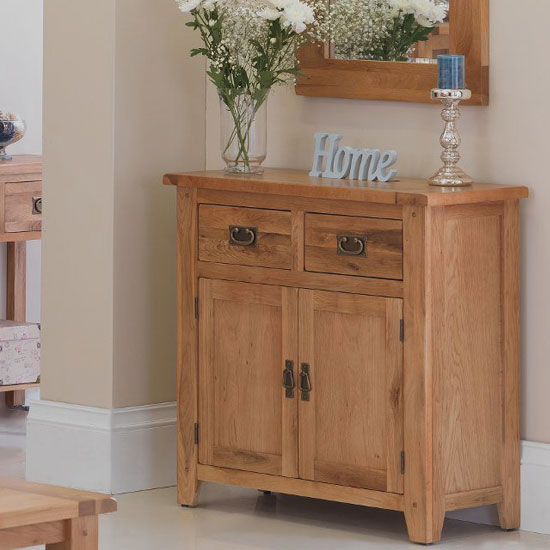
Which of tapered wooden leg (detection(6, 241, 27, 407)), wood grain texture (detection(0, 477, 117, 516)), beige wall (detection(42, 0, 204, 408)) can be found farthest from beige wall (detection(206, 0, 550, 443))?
tapered wooden leg (detection(6, 241, 27, 407))

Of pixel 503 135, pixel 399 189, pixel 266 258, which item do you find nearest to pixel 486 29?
pixel 503 135

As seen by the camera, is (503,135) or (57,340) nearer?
(503,135)

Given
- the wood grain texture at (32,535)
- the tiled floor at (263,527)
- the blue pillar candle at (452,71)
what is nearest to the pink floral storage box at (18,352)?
the tiled floor at (263,527)

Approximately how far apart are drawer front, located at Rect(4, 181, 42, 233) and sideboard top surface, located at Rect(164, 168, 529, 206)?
3.86ft

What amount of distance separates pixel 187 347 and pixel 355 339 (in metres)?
0.53

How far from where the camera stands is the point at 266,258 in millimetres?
3885

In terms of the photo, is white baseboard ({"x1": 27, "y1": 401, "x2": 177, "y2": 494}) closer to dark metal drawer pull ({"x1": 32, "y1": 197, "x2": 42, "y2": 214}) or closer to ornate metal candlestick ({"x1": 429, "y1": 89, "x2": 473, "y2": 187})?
dark metal drawer pull ({"x1": 32, "y1": 197, "x2": 42, "y2": 214})

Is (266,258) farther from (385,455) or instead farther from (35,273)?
(35,273)

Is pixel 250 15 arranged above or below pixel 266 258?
above

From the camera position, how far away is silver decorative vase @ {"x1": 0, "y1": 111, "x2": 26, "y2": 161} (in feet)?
17.0

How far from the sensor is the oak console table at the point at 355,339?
12.0 ft

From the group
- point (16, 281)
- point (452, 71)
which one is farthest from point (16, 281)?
point (452, 71)

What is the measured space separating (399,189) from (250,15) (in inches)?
27.5

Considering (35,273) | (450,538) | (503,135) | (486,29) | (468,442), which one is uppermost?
(486,29)
